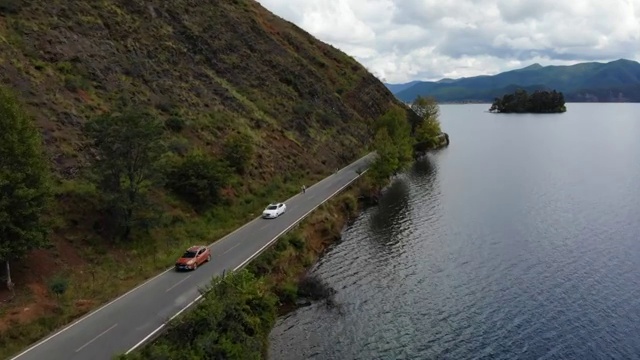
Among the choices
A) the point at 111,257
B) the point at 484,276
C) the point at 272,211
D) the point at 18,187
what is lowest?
the point at 484,276

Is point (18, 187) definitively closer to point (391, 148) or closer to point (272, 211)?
point (272, 211)

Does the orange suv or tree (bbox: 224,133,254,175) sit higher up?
tree (bbox: 224,133,254,175)

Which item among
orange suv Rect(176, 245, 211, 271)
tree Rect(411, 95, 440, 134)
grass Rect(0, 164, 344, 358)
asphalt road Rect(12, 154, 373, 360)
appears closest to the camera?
asphalt road Rect(12, 154, 373, 360)

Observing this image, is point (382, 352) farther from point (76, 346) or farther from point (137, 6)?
point (137, 6)

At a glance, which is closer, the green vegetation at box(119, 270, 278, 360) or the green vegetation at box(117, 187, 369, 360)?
the green vegetation at box(119, 270, 278, 360)

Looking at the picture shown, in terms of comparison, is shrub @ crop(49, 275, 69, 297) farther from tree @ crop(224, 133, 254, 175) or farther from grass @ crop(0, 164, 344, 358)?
tree @ crop(224, 133, 254, 175)

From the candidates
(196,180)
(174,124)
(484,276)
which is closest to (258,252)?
(196,180)

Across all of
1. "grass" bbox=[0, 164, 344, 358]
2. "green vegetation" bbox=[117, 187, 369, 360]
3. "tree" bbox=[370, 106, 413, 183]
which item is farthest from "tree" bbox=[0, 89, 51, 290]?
"tree" bbox=[370, 106, 413, 183]
